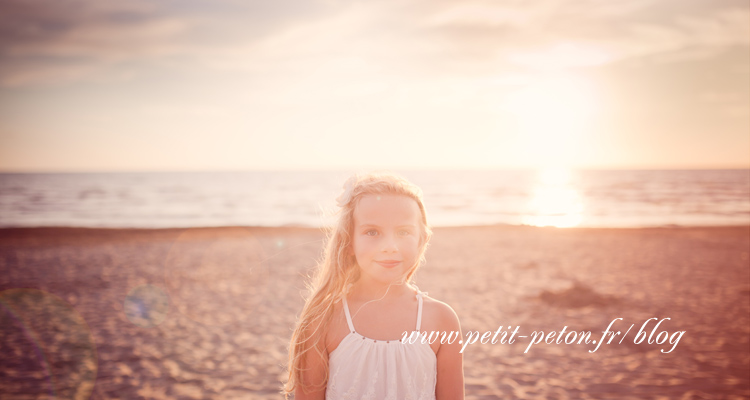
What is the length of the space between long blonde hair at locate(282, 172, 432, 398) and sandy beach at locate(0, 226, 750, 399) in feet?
1.02

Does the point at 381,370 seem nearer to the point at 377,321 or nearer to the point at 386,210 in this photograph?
the point at 377,321

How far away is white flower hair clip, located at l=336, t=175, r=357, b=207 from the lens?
2.52m

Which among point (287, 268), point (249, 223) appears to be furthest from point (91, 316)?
point (249, 223)

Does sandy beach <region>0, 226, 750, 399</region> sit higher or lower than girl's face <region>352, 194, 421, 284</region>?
lower

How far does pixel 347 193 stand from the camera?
8.31 feet

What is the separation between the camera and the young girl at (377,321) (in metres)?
2.32

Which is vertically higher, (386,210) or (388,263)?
(386,210)

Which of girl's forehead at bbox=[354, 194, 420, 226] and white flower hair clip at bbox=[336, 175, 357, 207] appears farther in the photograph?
white flower hair clip at bbox=[336, 175, 357, 207]

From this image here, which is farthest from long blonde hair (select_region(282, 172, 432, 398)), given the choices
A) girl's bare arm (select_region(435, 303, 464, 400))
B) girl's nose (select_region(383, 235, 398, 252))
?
Result: girl's bare arm (select_region(435, 303, 464, 400))

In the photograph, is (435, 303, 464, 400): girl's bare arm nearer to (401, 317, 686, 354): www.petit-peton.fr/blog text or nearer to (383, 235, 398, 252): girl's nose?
(383, 235, 398, 252): girl's nose

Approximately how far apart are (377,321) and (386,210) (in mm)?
618

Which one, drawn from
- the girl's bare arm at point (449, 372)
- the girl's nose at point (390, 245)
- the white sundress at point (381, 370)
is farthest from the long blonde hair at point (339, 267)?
the girl's bare arm at point (449, 372)

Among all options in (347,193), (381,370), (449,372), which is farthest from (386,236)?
(449,372)

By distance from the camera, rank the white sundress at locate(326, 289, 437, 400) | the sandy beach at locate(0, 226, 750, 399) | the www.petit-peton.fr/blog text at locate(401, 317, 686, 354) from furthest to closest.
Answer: the www.petit-peton.fr/blog text at locate(401, 317, 686, 354)
the sandy beach at locate(0, 226, 750, 399)
the white sundress at locate(326, 289, 437, 400)
